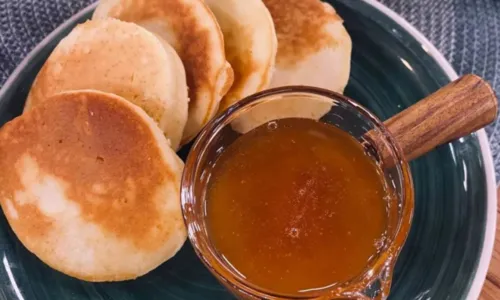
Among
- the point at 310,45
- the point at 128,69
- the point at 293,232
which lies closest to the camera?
the point at 293,232

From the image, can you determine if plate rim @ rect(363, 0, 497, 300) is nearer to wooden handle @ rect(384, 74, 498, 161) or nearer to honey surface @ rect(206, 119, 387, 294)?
wooden handle @ rect(384, 74, 498, 161)

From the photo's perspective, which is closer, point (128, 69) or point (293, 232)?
point (293, 232)

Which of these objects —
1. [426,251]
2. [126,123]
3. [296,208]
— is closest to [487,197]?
[426,251]

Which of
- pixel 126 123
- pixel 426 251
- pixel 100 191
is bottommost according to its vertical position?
pixel 426 251

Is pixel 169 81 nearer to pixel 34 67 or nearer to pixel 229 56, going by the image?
pixel 229 56

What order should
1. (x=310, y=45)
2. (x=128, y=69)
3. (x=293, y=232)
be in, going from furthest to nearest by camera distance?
(x=310, y=45), (x=128, y=69), (x=293, y=232)

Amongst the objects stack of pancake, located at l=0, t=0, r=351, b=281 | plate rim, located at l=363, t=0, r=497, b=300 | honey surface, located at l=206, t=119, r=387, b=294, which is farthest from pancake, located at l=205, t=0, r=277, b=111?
plate rim, located at l=363, t=0, r=497, b=300

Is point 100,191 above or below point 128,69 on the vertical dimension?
below

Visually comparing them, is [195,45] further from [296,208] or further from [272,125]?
[296,208]

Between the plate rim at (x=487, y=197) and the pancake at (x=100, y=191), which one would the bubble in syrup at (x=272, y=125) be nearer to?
the pancake at (x=100, y=191)
